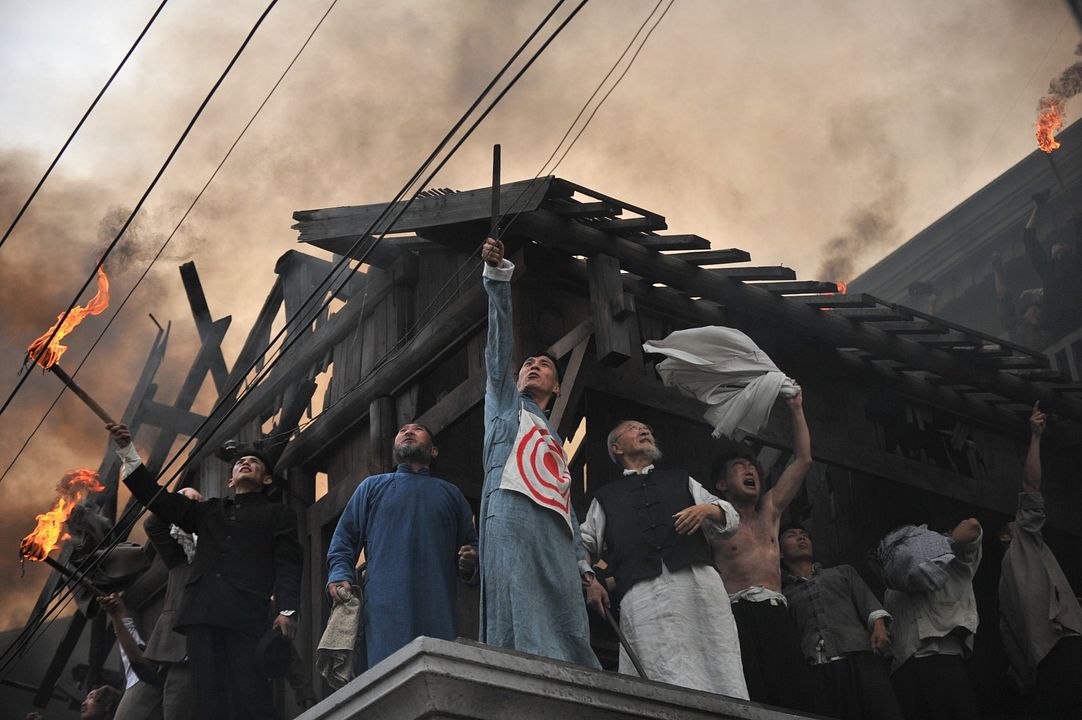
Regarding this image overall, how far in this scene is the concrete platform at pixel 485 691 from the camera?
554cm

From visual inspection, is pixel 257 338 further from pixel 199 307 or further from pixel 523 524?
pixel 523 524

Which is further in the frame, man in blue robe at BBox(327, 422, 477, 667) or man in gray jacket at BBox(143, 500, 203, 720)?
man in gray jacket at BBox(143, 500, 203, 720)

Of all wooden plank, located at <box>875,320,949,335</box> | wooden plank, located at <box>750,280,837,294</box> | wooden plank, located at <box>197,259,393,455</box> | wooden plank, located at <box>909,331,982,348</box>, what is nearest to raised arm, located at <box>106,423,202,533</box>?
wooden plank, located at <box>197,259,393,455</box>

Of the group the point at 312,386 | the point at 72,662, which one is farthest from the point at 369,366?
the point at 72,662

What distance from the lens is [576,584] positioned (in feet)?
23.0

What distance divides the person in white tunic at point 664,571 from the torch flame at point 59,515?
505cm

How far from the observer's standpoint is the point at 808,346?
11.2m

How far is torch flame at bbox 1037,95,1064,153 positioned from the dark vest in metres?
9.74

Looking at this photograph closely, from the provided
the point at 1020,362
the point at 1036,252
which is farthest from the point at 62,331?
the point at 1036,252

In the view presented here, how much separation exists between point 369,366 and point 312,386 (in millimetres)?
964

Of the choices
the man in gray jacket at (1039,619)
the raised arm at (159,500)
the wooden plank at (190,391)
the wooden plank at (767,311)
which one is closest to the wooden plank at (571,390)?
the wooden plank at (767,311)

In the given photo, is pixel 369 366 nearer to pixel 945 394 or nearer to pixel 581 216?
pixel 581 216

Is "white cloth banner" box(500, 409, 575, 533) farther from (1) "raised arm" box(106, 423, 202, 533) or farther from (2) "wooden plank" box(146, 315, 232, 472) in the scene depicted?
(2) "wooden plank" box(146, 315, 232, 472)

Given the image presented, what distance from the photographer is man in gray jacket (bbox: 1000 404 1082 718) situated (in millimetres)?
9055
